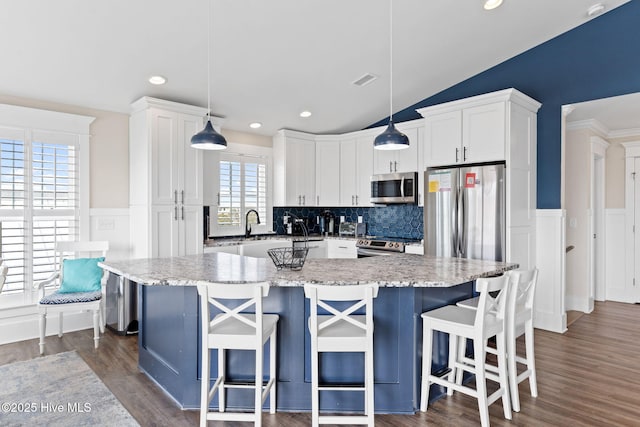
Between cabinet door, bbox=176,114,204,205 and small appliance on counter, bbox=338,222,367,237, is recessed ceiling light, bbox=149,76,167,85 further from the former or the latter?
small appliance on counter, bbox=338,222,367,237

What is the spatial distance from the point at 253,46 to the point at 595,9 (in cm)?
333

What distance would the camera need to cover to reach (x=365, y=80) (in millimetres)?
4477

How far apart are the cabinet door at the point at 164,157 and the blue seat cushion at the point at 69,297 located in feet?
3.55

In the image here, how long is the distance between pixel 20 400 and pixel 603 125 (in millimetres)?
6894

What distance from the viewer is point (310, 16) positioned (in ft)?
10.7

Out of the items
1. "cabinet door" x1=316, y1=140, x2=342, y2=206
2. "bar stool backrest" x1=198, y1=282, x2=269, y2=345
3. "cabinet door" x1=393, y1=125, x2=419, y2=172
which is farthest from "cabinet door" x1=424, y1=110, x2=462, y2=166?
"bar stool backrest" x1=198, y1=282, x2=269, y2=345

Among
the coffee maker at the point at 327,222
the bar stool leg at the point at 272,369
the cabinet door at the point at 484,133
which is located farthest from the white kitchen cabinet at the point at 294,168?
the bar stool leg at the point at 272,369

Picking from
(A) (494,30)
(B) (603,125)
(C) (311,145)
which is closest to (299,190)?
(C) (311,145)

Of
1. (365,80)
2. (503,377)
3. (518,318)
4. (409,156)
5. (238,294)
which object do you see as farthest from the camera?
(409,156)

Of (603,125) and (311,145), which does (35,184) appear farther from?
(603,125)

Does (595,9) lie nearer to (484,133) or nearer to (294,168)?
(484,133)

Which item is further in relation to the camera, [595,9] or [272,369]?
[595,9]

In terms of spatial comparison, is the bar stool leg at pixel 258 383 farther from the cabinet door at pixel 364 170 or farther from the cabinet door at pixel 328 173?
the cabinet door at pixel 328 173

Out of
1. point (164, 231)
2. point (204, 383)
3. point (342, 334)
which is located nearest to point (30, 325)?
point (164, 231)
